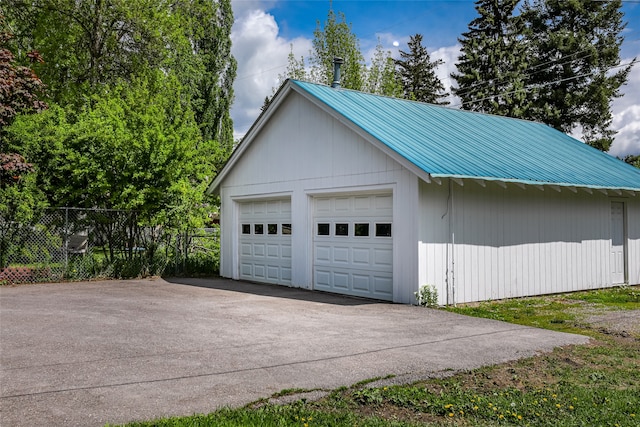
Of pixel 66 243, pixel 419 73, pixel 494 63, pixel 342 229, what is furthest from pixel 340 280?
pixel 419 73

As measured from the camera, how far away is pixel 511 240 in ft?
42.8

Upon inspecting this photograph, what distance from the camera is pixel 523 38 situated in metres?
39.9

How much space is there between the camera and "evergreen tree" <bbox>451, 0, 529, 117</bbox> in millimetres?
37406

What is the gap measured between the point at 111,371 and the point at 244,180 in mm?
10968

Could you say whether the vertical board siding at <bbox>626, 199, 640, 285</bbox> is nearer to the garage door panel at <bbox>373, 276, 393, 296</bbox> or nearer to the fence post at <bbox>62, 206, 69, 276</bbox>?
the garage door panel at <bbox>373, 276, 393, 296</bbox>

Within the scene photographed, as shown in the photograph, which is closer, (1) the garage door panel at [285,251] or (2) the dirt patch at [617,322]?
(2) the dirt patch at [617,322]

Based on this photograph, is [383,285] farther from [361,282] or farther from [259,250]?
[259,250]

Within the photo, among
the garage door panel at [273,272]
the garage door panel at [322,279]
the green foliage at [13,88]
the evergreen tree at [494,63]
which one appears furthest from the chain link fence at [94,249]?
the evergreen tree at [494,63]

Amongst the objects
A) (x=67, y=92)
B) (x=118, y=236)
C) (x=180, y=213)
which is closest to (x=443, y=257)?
(x=180, y=213)

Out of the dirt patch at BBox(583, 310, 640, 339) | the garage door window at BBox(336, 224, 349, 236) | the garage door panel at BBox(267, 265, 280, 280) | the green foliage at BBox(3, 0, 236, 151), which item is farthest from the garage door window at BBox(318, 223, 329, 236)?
the green foliage at BBox(3, 0, 236, 151)

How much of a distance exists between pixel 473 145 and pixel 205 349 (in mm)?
8760

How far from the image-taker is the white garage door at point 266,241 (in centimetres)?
1548

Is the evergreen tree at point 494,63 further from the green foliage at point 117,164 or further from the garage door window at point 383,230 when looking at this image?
the garage door window at point 383,230

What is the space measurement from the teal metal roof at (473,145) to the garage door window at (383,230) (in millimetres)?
1702
